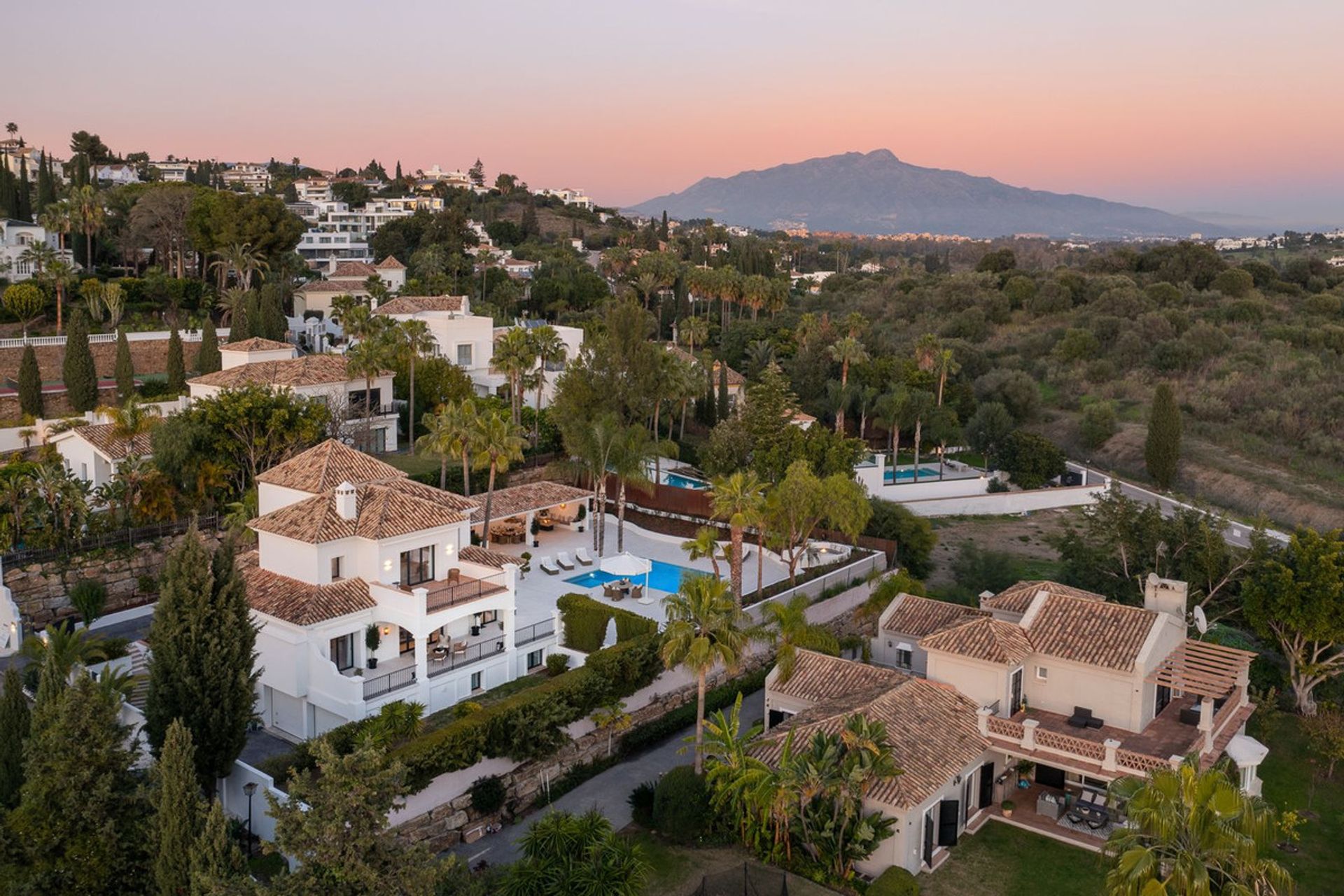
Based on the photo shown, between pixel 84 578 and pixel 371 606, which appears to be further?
pixel 84 578

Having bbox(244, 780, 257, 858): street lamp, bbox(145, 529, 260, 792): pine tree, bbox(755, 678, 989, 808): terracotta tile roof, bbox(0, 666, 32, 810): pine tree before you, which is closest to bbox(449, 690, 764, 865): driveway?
bbox(755, 678, 989, 808): terracotta tile roof

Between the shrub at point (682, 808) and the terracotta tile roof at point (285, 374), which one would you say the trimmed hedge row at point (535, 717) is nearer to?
the shrub at point (682, 808)

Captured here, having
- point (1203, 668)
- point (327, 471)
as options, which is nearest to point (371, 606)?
point (327, 471)

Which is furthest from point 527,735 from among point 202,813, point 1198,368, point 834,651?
point 1198,368

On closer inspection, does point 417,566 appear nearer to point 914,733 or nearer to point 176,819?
point 176,819

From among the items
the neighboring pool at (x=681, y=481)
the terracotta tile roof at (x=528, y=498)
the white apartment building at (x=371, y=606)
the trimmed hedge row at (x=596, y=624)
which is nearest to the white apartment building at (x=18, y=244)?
the terracotta tile roof at (x=528, y=498)

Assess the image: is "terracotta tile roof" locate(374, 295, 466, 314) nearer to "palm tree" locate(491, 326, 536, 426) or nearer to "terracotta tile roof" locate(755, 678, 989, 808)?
"palm tree" locate(491, 326, 536, 426)

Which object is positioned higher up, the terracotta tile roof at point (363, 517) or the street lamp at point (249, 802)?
the terracotta tile roof at point (363, 517)
